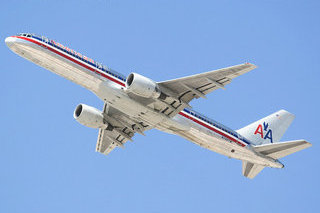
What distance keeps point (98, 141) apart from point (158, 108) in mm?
12393

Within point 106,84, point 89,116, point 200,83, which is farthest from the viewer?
point 89,116

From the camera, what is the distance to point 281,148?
45.6m

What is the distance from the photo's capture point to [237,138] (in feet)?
152

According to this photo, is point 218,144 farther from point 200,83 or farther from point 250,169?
point 200,83

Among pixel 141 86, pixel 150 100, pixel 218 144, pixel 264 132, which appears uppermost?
pixel 264 132

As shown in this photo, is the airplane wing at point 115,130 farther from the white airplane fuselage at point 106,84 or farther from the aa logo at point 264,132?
the aa logo at point 264,132

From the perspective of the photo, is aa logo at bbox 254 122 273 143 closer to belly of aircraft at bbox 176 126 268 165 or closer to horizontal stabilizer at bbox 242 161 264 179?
horizontal stabilizer at bbox 242 161 264 179

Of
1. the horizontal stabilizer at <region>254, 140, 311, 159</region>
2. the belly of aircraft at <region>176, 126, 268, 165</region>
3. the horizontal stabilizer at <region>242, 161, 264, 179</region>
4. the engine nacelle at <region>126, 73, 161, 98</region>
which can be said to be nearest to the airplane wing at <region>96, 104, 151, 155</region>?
the belly of aircraft at <region>176, 126, 268, 165</region>

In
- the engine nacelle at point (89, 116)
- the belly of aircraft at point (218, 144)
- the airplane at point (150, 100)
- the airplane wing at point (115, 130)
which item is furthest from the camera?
the airplane wing at point (115, 130)

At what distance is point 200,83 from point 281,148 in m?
11.6

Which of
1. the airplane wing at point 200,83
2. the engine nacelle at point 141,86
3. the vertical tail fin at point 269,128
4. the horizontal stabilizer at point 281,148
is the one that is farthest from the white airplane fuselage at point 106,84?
the vertical tail fin at point 269,128

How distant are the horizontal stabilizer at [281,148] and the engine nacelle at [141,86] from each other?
13.2 metres

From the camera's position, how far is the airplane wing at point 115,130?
46812mm

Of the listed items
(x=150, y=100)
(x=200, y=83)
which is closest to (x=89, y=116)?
(x=150, y=100)
